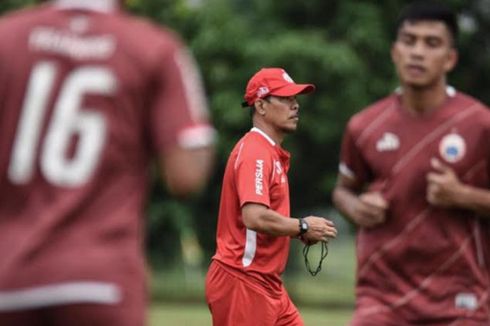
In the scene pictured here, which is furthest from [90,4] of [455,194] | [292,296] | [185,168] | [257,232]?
[292,296]

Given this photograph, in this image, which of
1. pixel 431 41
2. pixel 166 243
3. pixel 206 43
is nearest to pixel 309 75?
pixel 206 43

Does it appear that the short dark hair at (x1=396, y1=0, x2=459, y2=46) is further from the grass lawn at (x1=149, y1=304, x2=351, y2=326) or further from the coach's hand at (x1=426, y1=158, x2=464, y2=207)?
the grass lawn at (x1=149, y1=304, x2=351, y2=326)

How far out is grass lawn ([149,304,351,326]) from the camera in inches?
917

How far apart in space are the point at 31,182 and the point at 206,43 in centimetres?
2954

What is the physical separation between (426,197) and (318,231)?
0.61 meters

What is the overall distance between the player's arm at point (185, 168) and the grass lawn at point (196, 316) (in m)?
17.1

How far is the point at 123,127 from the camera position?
548 cm

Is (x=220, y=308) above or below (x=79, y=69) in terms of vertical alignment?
below

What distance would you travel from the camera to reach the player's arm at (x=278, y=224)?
8.48 metres

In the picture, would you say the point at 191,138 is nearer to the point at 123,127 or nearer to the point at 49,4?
the point at 123,127

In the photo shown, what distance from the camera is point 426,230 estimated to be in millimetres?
8719

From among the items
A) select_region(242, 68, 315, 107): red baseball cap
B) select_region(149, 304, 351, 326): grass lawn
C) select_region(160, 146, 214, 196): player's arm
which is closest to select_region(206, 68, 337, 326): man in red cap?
select_region(242, 68, 315, 107): red baseball cap

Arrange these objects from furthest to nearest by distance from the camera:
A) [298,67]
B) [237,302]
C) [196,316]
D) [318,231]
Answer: [298,67] → [196,316] → [237,302] → [318,231]

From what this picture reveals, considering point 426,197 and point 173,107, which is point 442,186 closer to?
point 426,197
